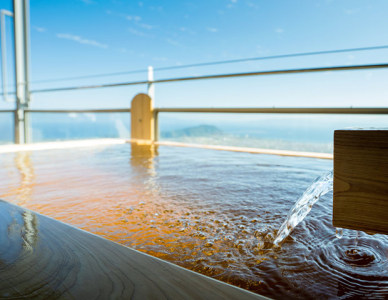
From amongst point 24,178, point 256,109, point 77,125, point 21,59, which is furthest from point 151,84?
point 21,59

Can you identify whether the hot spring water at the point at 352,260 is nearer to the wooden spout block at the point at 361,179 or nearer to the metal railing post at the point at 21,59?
the wooden spout block at the point at 361,179

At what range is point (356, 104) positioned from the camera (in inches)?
80.4

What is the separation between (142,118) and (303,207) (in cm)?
273

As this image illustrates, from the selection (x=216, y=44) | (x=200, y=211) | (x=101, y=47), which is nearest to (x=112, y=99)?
(x=200, y=211)

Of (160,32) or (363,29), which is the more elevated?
(160,32)

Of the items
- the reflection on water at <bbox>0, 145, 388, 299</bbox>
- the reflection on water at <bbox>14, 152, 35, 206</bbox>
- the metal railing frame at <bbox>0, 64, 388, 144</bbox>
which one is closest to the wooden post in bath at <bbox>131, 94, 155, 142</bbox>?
the metal railing frame at <bbox>0, 64, 388, 144</bbox>

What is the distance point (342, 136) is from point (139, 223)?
2.01 ft

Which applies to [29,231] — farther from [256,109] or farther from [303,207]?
[256,109]

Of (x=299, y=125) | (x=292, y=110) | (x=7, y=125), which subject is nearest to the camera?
(x=292, y=110)

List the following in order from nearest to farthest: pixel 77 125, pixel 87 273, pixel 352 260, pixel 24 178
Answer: pixel 87 273 → pixel 352 260 → pixel 24 178 → pixel 77 125

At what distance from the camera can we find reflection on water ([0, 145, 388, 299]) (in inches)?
21.5

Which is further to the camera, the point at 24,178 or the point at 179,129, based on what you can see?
the point at 179,129

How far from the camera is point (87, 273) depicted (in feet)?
1.16

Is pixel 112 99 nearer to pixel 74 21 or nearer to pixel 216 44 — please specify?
pixel 74 21
